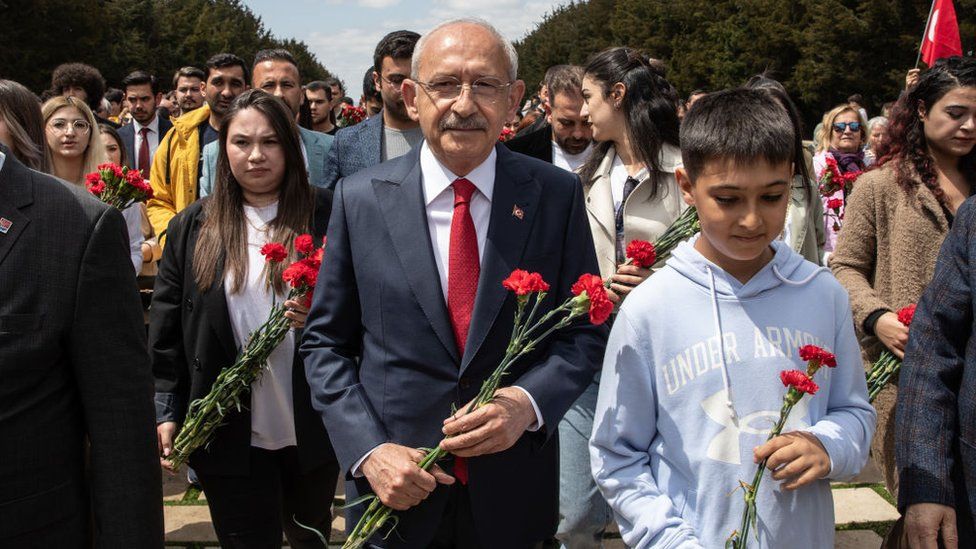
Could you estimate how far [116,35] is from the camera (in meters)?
53.9

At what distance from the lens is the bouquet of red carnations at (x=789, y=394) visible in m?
2.19

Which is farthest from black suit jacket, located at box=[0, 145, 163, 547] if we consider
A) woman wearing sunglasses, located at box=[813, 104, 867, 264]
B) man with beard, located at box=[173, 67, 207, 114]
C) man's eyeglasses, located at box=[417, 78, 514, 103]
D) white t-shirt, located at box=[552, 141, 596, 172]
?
woman wearing sunglasses, located at box=[813, 104, 867, 264]

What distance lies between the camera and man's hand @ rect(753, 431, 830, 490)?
89.0 inches

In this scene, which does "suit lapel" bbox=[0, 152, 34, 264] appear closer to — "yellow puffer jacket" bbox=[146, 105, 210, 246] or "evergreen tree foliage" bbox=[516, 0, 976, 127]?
"yellow puffer jacket" bbox=[146, 105, 210, 246]

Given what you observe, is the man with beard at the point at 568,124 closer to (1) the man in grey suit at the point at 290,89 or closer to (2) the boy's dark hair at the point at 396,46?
(2) the boy's dark hair at the point at 396,46

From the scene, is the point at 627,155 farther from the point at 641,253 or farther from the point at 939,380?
the point at 939,380

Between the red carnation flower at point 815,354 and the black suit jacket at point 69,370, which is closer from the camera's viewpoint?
the black suit jacket at point 69,370

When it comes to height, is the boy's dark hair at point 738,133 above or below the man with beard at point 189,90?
below

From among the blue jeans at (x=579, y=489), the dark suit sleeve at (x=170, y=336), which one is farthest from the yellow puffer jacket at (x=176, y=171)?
the blue jeans at (x=579, y=489)

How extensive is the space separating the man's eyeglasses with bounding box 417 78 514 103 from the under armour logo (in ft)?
3.44

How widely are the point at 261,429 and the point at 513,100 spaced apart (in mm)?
1740

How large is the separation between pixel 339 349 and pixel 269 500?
119 centimetres

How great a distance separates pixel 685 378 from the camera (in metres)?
2.43

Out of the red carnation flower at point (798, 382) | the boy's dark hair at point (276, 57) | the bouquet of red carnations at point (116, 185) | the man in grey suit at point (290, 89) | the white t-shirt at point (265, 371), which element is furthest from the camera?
the boy's dark hair at point (276, 57)
